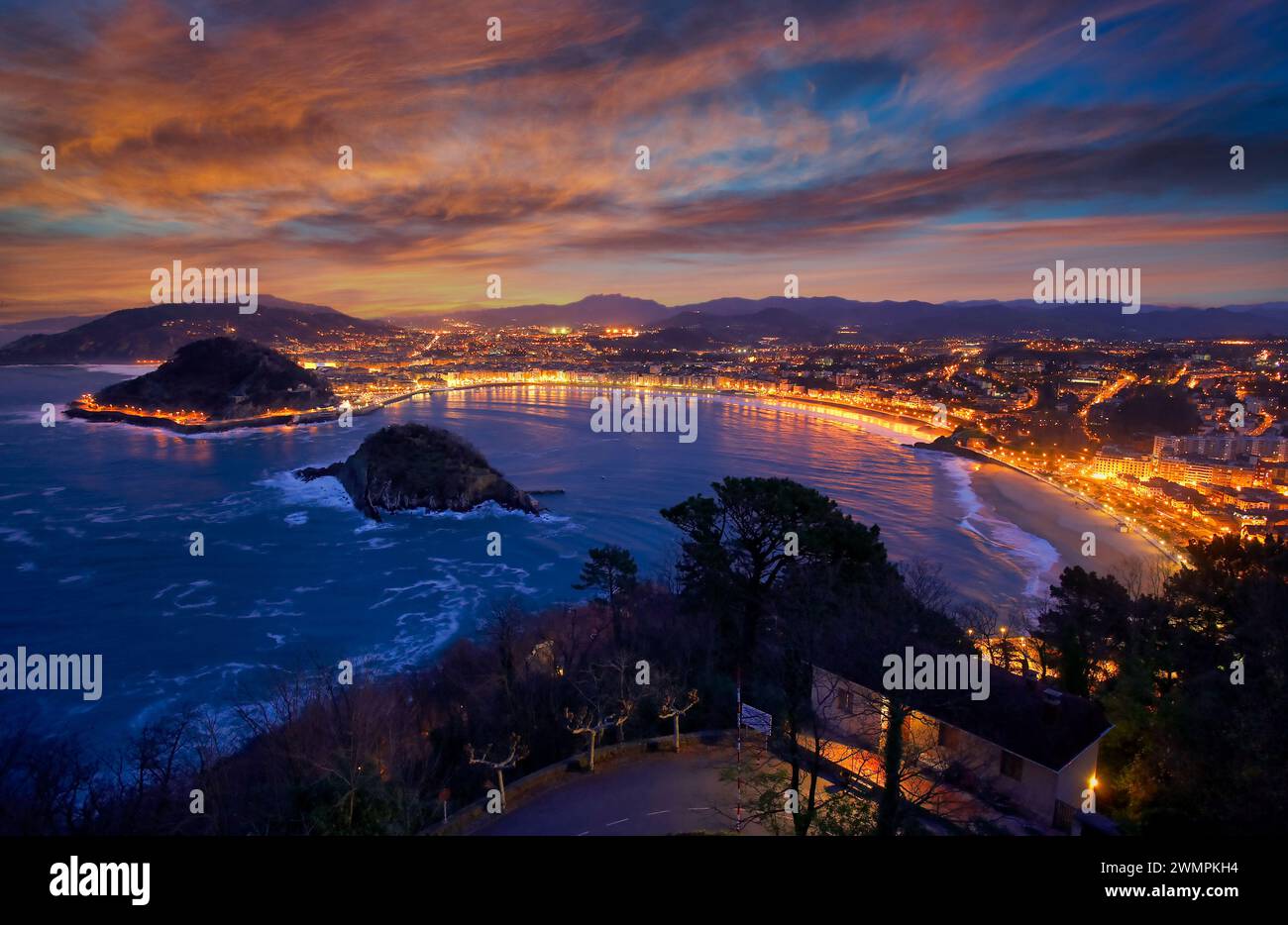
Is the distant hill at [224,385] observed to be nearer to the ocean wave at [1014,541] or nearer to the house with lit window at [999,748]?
the ocean wave at [1014,541]

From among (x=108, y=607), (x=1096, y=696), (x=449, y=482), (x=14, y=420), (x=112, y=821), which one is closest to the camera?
(x=112, y=821)

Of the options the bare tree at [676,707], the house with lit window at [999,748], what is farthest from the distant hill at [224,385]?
the house with lit window at [999,748]

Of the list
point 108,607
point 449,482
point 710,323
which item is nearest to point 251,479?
point 449,482

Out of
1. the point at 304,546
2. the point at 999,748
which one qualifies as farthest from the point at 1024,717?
the point at 304,546

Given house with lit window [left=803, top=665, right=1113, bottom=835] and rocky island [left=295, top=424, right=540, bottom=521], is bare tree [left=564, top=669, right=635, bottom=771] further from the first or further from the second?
rocky island [left=295, top=424, right=540, bottom=521]

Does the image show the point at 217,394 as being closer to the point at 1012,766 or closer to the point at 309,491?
the point at 309,491

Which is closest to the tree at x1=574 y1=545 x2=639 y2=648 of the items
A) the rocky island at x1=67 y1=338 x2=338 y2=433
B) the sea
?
the sea
